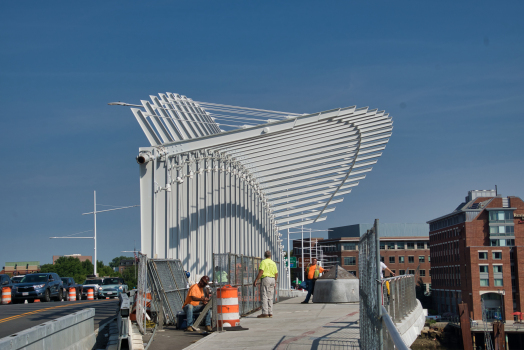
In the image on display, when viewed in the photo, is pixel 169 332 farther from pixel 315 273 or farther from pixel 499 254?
pixel 499 254

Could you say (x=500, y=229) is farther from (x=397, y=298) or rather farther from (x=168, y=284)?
(x=397, y=298)

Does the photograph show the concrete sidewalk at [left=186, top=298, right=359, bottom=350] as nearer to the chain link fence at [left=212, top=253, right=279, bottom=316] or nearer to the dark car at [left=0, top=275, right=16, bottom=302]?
the chain link fence at [left=212, top=253, right=279, bottom=316]

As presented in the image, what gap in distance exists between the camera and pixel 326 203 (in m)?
42.0

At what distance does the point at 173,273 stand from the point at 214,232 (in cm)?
1353

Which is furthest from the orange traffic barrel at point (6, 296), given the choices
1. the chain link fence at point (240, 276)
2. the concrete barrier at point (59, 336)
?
the concrete barrier at point (59, 336)

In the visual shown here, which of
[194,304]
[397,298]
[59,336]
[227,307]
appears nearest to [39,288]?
[194,304]

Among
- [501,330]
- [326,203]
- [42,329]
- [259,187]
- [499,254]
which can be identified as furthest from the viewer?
[499,254]

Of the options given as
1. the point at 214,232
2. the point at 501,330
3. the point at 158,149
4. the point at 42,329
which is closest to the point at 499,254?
the point at 501,330

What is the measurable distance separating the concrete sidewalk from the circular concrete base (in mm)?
5778

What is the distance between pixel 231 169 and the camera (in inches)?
1281

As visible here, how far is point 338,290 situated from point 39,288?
1792cm

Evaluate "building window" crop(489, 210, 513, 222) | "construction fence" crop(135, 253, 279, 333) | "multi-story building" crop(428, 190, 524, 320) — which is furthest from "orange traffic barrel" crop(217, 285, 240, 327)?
"building window" crop(489, 210, 513, 222)

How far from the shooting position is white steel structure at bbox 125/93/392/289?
25.2 m

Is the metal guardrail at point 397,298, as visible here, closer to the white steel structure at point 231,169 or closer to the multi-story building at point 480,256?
the white steel structure at point 231,169
